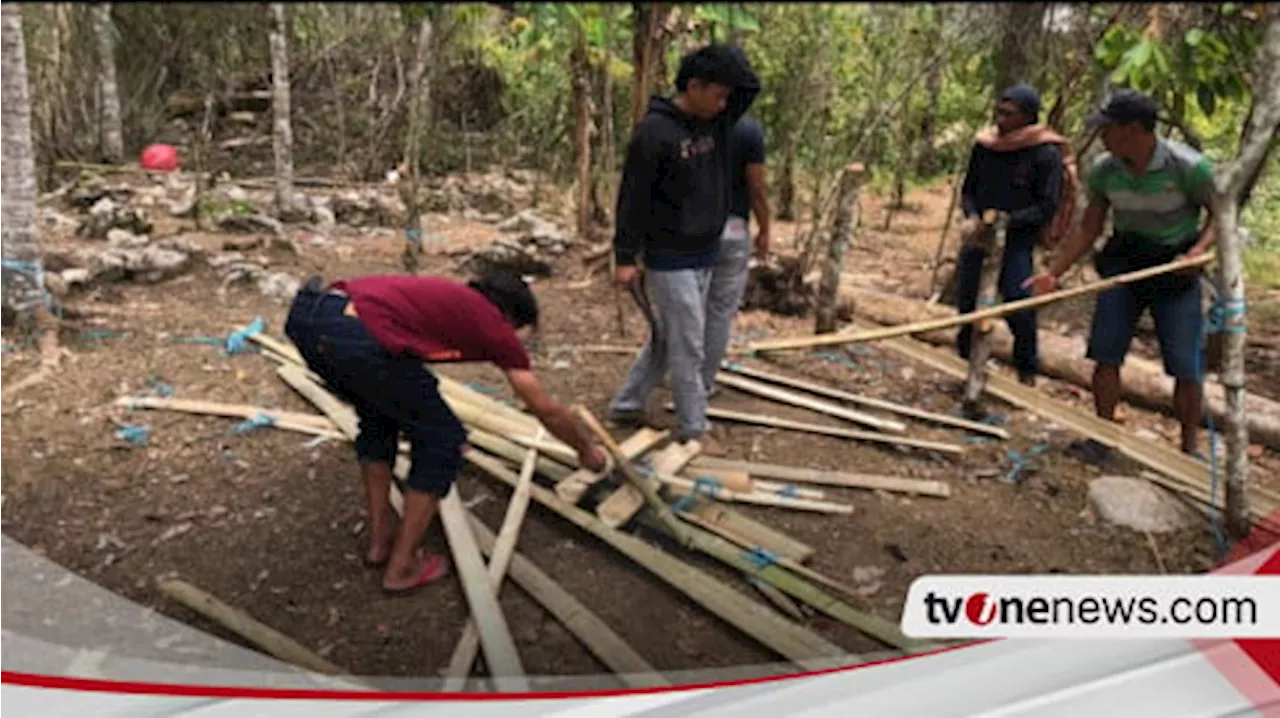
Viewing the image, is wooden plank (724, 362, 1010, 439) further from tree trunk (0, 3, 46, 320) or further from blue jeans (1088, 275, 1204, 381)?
tree trunk (0, 3, 46, 320)

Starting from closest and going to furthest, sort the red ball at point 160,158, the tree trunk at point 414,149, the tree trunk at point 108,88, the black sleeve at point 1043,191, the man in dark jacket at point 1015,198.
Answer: the tree trunk at point 108,88 → the tree trunk at point 414,149 → the red ball at point 160,158 → the man in dark jacket at point 1015,198 → the black sleeve at point 1043,191

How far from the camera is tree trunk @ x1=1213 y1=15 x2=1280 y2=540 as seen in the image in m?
1.25

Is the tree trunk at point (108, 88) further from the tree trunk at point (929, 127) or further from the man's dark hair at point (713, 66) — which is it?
the tree trunk at point (929, 127)

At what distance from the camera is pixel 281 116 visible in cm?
106

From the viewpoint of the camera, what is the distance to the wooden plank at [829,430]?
4.62 feet

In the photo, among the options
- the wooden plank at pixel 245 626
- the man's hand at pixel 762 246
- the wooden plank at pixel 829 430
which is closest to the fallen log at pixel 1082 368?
the man's hand at pixel 762 246

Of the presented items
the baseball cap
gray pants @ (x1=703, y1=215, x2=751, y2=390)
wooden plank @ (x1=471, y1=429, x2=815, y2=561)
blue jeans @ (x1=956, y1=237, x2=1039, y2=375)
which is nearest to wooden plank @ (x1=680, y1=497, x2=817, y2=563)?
wooden plank @ (x1=471, y1=429, x2=815, y2=561)

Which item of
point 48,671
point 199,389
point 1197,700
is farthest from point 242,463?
point 1197,700

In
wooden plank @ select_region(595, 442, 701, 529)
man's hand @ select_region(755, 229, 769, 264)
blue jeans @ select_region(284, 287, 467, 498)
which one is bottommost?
wooden plank @ select_region(595, 442, 701, 529)

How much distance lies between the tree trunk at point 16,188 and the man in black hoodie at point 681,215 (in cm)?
68

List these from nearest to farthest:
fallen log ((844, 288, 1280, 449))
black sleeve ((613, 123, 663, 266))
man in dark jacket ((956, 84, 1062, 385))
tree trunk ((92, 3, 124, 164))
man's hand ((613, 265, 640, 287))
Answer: tree trunk ((92, 3, 124, 164)), black sleeve ((613, 123, 663, 266)), man in dark jacket ((956, 84, 1062, 385)), man's hand ((613, 265, 640, 287)), fallen log ((844, 288, 1280, 449))

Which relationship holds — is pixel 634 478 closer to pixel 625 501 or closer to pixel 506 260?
pixel 625 501

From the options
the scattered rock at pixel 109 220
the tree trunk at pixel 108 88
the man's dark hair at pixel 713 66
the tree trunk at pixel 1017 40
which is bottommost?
the scattered rock at pixel 109 220

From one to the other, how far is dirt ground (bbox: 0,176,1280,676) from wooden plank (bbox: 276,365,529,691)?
0.06ft
